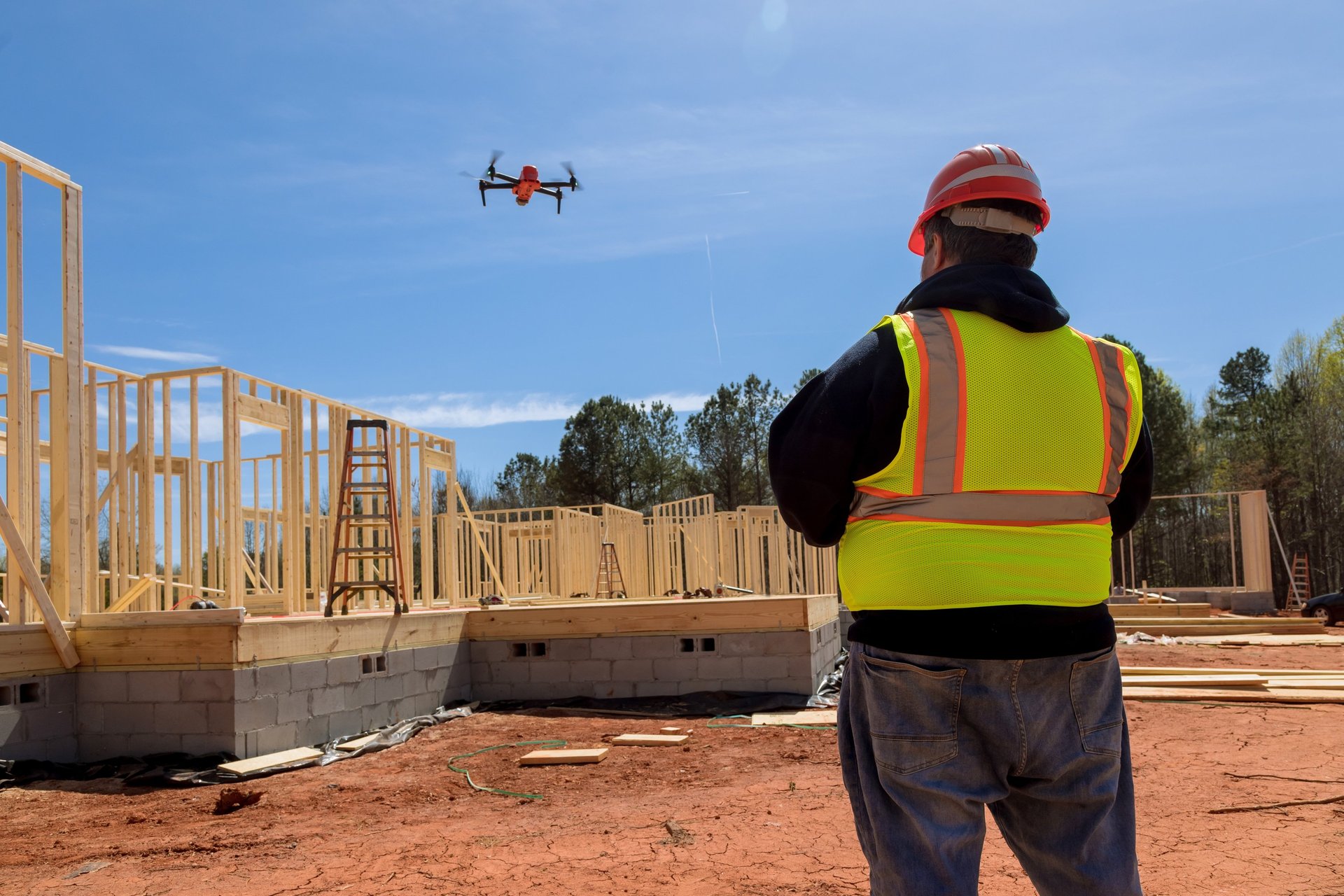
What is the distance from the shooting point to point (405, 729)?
873 cm

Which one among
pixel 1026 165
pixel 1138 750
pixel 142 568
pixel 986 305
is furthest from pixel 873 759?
pixel 142 568

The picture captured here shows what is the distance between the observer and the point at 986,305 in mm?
1667

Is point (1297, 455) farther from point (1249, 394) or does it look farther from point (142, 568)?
point (142, 568)

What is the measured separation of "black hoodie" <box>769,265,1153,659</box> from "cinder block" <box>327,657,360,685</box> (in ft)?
24.0

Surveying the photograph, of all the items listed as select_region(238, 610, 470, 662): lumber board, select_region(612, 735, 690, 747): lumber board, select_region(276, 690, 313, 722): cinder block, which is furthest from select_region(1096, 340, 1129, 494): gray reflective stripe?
select_region(276, 690, 313, 722): cinder block

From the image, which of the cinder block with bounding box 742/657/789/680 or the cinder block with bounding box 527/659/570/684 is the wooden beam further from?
the cinder block with bounding box 742/657/789/680

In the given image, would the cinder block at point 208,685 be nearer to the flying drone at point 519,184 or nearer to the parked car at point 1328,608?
the flying drone at point 519,184

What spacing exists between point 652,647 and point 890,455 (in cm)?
885

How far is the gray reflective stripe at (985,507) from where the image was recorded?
159 cm

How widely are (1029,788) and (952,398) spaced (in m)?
0.65

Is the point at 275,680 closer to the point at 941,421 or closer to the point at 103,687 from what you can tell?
the point at 103,687

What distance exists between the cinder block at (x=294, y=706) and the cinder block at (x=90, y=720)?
123 centimetres

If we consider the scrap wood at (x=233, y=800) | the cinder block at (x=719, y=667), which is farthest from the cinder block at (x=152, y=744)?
the cinder block at (x=719, y=667)

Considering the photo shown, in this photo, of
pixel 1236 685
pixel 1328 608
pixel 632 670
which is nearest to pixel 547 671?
pixel 632 670
